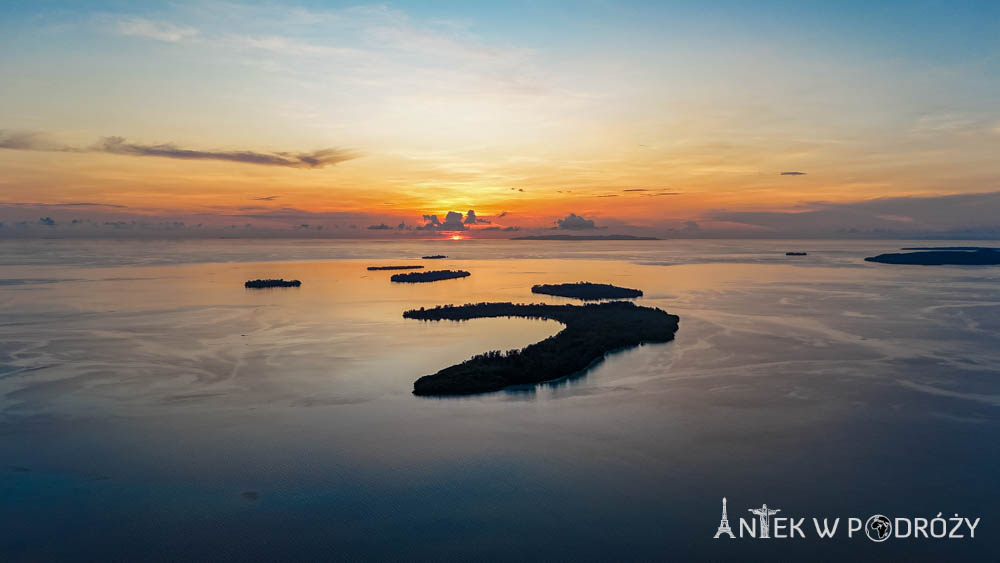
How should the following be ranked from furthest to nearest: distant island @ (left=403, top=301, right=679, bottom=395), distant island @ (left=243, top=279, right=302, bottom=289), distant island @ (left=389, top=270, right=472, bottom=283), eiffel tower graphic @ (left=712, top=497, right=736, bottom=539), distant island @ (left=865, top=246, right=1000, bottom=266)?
distant island @ (left=865, top=246, right=1000, bottom=266) → distant island @ (left=389, top=270, right=472, bottom=283) → distant island @ (left=243, top=279, right=302, bottom=289) → distant island @ (left=403, top=301, right=679, bottom=395) → eiffel tower graphic @ (left=712, top=497, right=736, bottom=539)

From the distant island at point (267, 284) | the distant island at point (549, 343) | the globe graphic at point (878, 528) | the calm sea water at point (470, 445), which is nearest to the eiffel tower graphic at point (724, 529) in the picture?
the calm sea water at point (470, 445)

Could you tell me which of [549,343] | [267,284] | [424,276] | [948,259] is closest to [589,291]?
[424,276]

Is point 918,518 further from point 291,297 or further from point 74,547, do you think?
point 291,297

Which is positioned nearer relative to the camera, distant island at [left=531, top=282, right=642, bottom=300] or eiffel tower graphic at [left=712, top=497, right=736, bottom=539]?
eiffel tower graphic at [left=712, top=497, right=736, bottom=539]

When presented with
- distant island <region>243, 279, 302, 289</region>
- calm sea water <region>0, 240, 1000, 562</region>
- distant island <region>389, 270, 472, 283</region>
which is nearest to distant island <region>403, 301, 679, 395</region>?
calm sea water <region>0, 240, 1000, 562</region>

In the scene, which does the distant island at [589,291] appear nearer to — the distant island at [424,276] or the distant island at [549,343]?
the distant island at [549,343]

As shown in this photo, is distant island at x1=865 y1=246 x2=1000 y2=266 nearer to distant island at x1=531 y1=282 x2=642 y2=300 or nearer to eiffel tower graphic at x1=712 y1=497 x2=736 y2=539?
distant island at x1=531 y1=282 x2=642 y2=300

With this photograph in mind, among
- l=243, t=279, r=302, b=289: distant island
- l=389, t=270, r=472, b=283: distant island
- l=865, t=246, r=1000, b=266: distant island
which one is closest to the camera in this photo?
l=243, t=279, r=302, b=289: distant island

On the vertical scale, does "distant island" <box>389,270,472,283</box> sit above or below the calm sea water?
above
